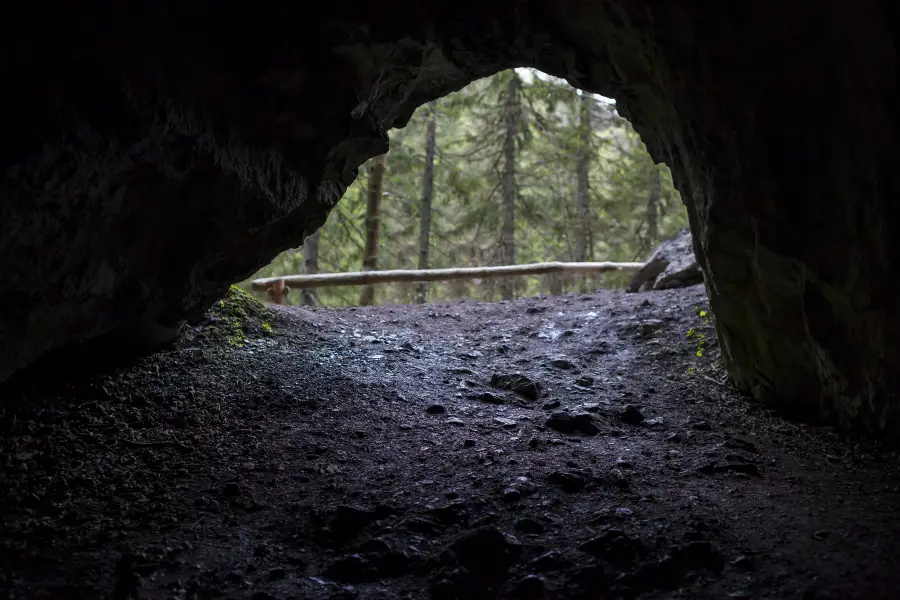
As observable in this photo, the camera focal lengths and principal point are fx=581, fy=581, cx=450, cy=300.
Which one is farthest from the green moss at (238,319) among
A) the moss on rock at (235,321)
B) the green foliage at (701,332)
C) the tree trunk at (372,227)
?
the tree trunk at (372,227)

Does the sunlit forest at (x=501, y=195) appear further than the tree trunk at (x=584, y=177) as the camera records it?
No

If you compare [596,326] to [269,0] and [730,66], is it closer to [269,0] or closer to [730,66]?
[730,66]

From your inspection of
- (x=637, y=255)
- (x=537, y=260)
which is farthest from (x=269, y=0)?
(x=537, y=260)

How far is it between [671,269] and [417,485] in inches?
262

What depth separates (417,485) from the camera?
3.39m

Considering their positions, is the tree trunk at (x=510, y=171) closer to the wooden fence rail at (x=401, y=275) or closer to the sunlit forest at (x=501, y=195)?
the sunlit forest at (x=501, y=195)

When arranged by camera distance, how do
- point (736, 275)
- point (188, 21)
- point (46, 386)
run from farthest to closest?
point (736, 275) → point (46, 386) → point (188, 21)

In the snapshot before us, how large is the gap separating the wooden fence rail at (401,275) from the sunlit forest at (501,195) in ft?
5.91

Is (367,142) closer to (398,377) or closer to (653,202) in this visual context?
(398,377)

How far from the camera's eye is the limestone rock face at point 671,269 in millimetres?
8531

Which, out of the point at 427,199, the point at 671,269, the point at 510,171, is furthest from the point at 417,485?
the point at 510,171

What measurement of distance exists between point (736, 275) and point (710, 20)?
1.86 meters

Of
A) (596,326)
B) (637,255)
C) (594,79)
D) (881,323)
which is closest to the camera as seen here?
(881,323)

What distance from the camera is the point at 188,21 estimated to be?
3172 mm
